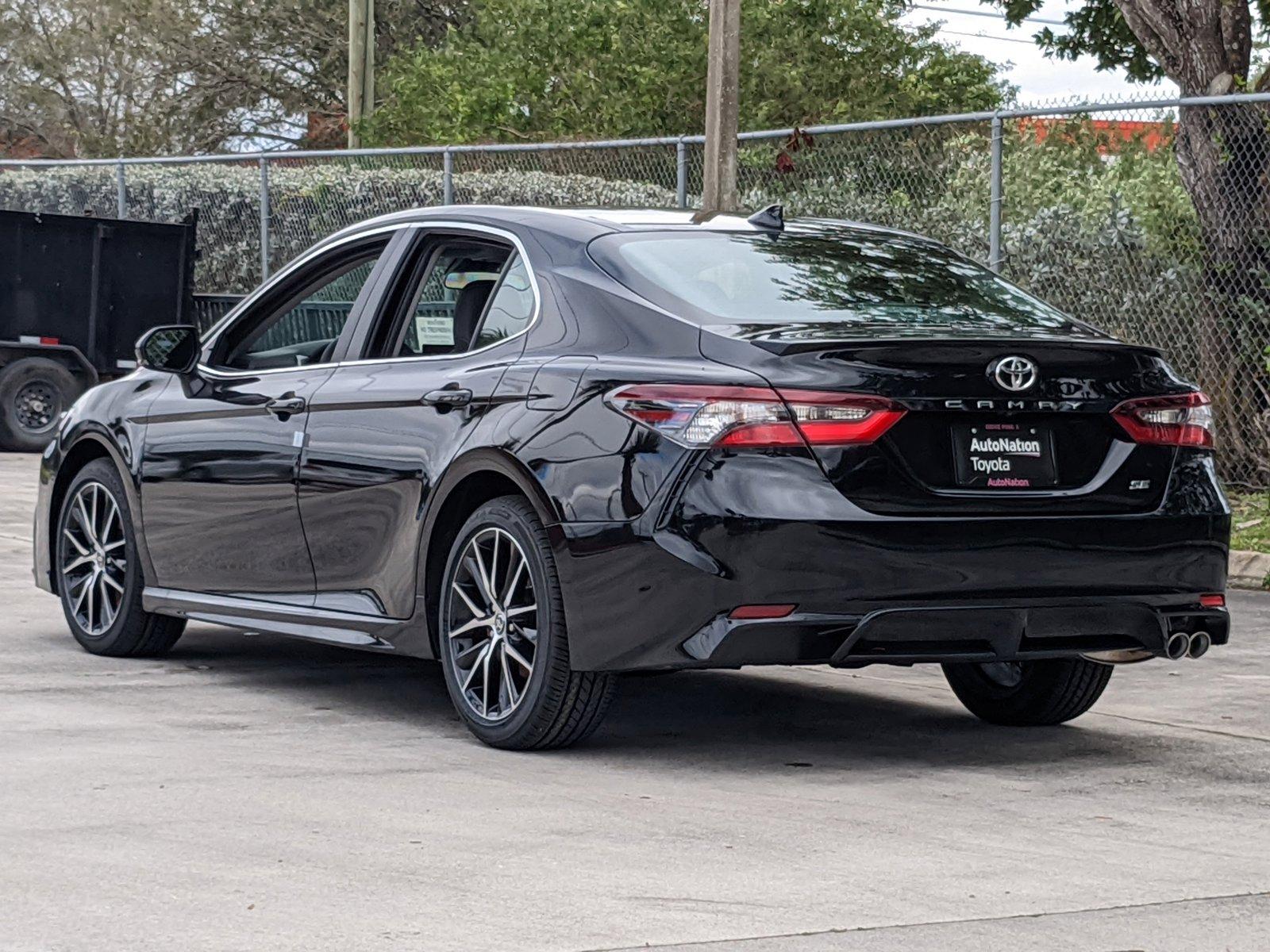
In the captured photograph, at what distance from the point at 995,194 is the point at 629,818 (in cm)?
854

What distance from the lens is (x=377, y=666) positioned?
8.63 m

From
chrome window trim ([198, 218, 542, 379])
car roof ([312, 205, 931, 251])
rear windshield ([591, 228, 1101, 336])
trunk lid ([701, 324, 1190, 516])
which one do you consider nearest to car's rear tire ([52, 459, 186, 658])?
chrome window trim ([198, 218, 542, 379])

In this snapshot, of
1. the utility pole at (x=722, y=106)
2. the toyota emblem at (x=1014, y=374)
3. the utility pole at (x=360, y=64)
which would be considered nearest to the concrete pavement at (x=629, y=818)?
the toyota emblem at (x=1014, y=374)

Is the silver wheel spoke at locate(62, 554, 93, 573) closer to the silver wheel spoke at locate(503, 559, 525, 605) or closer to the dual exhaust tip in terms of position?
the silver wheel spoke at locate(503, 559, 525, 605)

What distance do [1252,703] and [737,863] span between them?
11.0ft

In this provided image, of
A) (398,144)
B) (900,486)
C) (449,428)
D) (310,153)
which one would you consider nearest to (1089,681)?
(900,486)

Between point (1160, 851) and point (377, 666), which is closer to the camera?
point (1160, 851)

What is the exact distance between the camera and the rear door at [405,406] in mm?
6906

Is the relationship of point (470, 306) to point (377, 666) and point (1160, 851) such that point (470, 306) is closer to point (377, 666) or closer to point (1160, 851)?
point (377, 666)

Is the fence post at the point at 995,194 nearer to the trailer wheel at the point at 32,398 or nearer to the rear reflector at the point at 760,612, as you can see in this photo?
the rear reflector at the point at 760,612

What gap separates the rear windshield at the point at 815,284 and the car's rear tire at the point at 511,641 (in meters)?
0.80

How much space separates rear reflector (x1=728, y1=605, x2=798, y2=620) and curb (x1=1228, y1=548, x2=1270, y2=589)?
6.00m

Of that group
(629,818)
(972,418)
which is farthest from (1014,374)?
(629,818)

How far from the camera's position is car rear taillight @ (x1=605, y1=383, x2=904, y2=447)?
6094 millimetres
